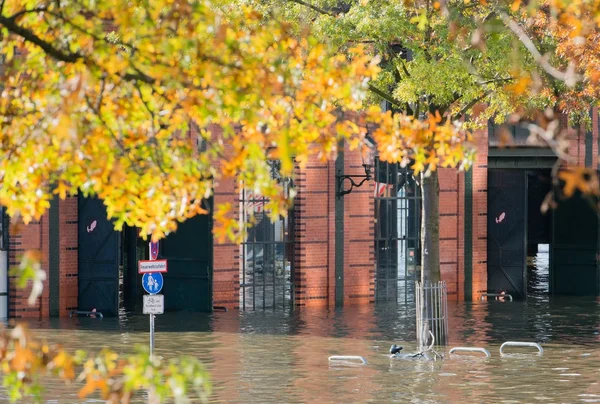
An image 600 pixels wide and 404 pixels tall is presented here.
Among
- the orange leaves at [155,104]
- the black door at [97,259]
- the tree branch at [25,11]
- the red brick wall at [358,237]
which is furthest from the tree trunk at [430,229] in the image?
the tree branch at [25,11]

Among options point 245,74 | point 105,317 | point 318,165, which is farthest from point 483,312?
point 245,74

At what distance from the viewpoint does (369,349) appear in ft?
80.1

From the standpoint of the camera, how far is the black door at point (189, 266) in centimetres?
3108

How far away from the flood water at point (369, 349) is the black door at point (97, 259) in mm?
742

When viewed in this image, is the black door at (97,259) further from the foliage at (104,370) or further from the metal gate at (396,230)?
the foliage at (104,370)

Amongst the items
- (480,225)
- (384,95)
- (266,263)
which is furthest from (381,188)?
(384,95)

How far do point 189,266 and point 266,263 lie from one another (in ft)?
6.41

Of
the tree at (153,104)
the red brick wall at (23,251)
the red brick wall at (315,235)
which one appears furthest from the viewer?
the red brick wall at (315,235)

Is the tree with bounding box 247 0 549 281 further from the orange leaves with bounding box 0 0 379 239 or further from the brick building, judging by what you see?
the orange leaves with bounding box 0 0 379 239

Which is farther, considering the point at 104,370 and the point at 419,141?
the point at 419,141

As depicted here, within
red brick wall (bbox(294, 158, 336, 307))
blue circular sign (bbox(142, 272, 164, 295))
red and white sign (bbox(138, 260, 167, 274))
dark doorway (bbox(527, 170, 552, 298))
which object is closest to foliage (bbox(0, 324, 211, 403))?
red and white sign (bbox(138, 260, 167, 274))

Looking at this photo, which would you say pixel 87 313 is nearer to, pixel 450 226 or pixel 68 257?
pixel 68 257

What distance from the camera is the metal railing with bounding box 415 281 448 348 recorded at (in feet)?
75.5

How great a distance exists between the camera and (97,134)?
8211mm
